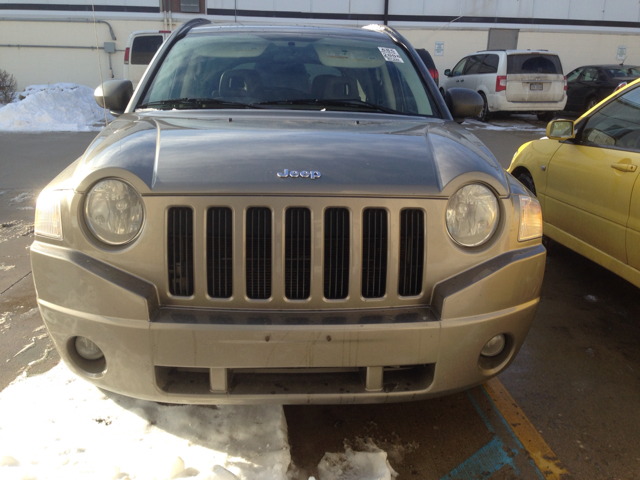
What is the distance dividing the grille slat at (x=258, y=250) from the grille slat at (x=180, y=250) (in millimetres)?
216

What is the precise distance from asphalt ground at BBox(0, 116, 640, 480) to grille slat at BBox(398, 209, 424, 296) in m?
0.77

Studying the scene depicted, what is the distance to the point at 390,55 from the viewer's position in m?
3.70

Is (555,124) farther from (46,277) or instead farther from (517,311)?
(46,277)

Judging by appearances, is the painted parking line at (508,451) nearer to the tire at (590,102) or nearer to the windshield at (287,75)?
the windshield at (287,75)

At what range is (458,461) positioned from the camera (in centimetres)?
233

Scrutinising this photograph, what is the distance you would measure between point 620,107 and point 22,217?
5.75 metres

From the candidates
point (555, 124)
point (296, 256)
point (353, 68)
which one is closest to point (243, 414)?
point (296, 256)

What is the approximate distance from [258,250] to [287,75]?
1667mm

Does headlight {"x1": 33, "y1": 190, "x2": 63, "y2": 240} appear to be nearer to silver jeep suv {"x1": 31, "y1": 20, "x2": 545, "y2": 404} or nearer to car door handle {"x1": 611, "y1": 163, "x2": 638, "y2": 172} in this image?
silver jeep suv {"x1": 31, "y1": 20, "x2": 545, "y2": 404}

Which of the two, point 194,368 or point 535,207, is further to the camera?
point 535,207

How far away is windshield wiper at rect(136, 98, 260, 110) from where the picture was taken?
10.0 ft

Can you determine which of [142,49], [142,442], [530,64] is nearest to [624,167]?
[142,442]

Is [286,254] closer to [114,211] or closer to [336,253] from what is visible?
[336,253]

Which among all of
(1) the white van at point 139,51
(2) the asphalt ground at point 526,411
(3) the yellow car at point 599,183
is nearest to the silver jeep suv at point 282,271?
(2) the asphalt ground at point 526,411
